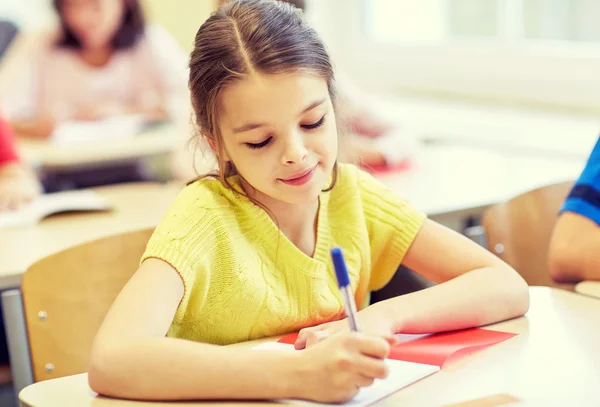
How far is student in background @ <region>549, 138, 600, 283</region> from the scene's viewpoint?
1483mm

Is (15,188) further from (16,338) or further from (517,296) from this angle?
(517,296)

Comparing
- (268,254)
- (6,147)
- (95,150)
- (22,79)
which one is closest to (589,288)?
(268,254)

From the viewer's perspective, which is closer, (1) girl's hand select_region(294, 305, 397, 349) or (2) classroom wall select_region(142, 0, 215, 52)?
(1) girl's hand select_region(294, 305, 397, 349)

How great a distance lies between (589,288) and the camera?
1.42 meters

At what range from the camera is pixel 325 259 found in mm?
1374

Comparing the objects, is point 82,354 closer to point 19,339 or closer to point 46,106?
point 19,339

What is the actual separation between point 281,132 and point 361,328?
0.26 meters

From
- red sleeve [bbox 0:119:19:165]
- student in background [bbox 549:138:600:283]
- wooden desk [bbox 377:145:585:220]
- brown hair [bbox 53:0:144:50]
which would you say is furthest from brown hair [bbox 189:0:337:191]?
brown hair [bbox 53:0:144:50]

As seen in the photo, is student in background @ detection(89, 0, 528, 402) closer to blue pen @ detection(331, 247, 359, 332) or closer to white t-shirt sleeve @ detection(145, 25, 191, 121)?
blue pen @ detection(331, 247, 359, 332)

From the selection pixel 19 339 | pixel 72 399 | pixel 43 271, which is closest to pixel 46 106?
pixel 19 339

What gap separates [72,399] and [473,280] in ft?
1.84

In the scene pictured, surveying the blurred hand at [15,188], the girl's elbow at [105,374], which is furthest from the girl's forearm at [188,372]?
the blurred hand at [15,188]

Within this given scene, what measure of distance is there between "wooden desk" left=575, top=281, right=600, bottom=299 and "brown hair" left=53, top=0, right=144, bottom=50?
2.42 metres

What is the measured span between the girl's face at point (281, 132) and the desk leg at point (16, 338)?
2.26 ft
